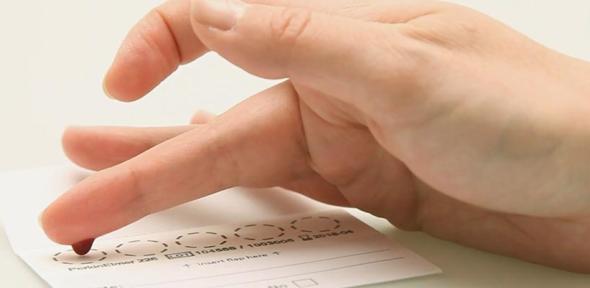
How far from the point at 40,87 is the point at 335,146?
78 centimetres

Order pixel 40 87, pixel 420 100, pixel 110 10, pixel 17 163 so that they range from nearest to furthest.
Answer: pixel 420 100
pixel 17 163
pixel 40 87
pixel 110 10

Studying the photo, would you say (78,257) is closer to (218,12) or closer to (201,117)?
(218,12)

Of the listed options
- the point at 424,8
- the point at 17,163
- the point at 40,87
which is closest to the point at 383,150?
the point at 424,8

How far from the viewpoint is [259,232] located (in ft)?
3.63

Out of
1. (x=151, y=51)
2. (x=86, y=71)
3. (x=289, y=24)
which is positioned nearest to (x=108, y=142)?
(x=151, y=51)

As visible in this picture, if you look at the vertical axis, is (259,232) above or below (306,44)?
below

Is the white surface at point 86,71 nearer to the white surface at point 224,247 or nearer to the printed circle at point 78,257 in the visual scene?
the white surface at point 224,247

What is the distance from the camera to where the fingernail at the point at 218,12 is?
3.16ft

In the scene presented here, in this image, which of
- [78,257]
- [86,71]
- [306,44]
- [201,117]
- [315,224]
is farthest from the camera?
[86,71]

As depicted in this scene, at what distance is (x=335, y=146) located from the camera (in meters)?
1.09

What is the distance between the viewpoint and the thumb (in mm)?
917

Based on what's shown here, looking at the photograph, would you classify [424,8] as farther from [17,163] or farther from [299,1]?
[17,163]

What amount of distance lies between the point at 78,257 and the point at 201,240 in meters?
0.12

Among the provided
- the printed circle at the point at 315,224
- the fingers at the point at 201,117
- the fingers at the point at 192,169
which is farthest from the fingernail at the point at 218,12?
the fingers at the point at 201,117
